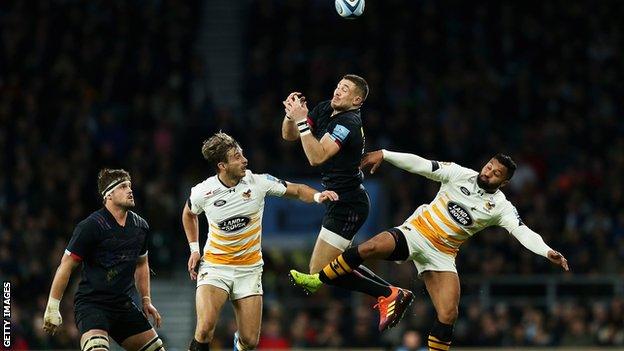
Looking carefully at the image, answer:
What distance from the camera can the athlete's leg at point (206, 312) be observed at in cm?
1076

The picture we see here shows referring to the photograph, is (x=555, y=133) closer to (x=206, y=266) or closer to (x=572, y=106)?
(x=572, y=106)

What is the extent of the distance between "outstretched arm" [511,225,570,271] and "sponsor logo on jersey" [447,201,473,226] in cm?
44

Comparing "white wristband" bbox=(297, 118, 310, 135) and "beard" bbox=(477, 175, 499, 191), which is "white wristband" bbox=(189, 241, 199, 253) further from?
"beard" bbox=(477, 175, 499, 191)

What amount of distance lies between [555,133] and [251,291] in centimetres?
1070

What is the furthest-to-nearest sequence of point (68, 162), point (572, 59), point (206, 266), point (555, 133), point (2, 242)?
point (572, 59) < point (555, 133) < point (68, 162) < point (2, 242) < point (206, 266)

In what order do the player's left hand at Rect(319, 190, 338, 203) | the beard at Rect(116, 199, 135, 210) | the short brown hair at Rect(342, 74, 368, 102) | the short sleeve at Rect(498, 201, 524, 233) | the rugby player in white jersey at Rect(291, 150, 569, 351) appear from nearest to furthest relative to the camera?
the beard at Rect(116, 199, 135, 210), the player's left hand at Rect(319, 190, 338, 203), the short brown hair at Rect(342, 74, 368, 102), the rugby player in white jersey at Rect(291, 150, 569, 351), the short sleeve at Rect(498, 201, 524, 233)

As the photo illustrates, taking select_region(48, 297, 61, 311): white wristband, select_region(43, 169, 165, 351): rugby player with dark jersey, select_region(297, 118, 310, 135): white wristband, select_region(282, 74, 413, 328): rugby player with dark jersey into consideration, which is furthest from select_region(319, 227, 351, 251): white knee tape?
select_region(48, 297, 61, 311): white wristband

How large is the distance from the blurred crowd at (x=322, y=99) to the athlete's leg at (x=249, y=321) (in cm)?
546

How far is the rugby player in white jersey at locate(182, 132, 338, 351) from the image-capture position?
428 inches

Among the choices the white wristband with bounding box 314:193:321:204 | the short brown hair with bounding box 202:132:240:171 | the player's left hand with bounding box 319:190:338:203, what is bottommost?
the white wristband with bounding box 314:193:321:204

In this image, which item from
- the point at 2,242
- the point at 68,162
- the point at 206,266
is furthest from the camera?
the point at 68,162

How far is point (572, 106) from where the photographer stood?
21109 millimetres

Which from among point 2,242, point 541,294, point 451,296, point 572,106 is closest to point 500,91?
point 572,106

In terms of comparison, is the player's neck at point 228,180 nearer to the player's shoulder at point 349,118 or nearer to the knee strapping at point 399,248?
the player's shoulder at point 349,118
